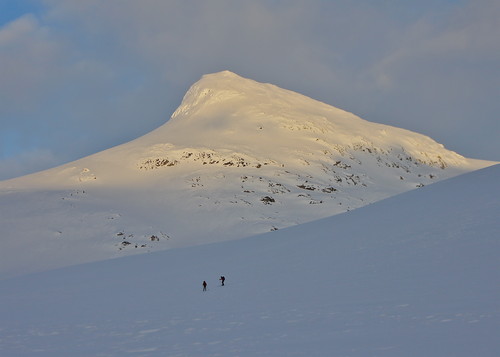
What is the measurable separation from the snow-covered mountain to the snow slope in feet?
101

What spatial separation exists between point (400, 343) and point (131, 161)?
104021 millimetres

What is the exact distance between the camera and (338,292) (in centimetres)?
2083

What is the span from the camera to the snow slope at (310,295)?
13820 millimetres

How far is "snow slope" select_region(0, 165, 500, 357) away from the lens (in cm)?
1382

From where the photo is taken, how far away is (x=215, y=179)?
98.9 meters

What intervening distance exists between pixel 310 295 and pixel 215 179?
257 ft

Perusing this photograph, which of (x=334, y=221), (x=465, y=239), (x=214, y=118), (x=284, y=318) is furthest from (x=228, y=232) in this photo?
(x=214, y=118)

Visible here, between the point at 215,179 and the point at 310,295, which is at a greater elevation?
the point at 215,179

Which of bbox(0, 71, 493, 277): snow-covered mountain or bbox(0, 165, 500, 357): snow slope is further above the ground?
bbox(0, 71, 493, 277): snow-covered mountain

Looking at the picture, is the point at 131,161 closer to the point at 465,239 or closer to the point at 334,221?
the point at 334,221

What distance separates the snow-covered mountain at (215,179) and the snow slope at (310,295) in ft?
101

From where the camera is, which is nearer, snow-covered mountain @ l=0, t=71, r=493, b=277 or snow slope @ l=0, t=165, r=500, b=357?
snow slope @ l=0, t=165, r=500, b=357

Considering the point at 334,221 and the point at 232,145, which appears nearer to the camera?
the point at 334,221

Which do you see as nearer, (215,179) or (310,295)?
(310,295)
